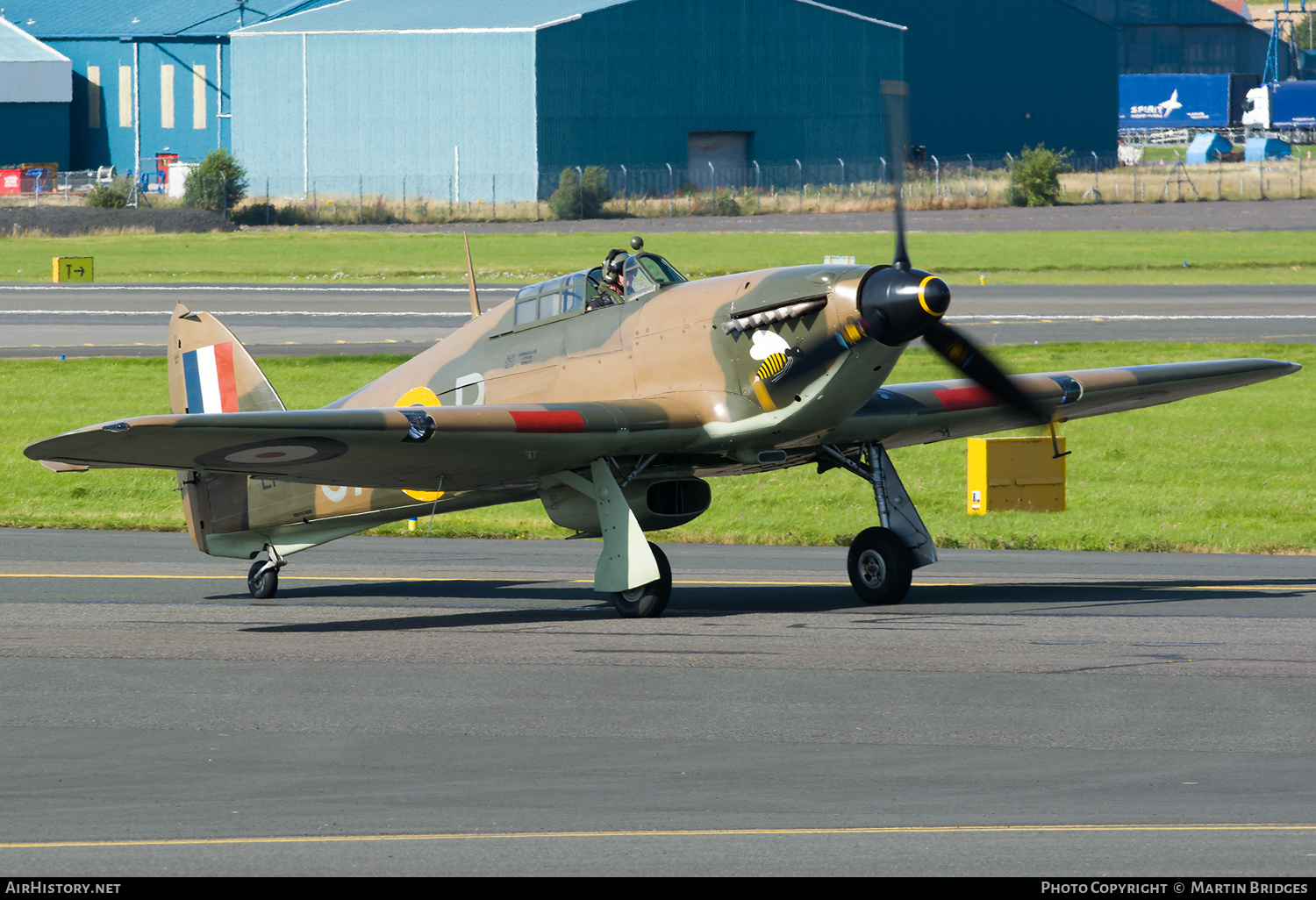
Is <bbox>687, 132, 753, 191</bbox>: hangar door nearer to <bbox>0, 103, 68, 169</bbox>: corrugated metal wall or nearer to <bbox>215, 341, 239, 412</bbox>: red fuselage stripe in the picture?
<bbox>0, 103, 68, 169</bbox>: corrugated metal wall

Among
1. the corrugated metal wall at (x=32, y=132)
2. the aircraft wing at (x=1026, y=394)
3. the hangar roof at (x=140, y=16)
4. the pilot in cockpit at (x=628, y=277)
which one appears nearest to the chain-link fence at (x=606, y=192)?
the corrugated metal wall at (x=32, y=132)

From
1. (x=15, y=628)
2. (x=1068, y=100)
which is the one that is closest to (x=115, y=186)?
(x=1068, y=100)

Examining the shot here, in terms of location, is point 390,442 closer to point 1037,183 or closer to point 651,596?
point 651,596

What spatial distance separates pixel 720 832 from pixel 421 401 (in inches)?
349

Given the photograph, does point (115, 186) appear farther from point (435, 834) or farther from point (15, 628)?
point (435, 834)

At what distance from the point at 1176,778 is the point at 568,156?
69.7 meters

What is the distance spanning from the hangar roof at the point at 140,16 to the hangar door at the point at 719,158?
23311mm

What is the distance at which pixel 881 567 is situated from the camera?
14.1 meters

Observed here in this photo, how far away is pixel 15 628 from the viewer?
43.8ft

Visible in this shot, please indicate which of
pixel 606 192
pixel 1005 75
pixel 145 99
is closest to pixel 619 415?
pixel 606 192

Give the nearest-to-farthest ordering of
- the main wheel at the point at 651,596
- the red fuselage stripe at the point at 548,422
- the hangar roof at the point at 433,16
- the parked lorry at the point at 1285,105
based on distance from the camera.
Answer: the red fuselage stripe at the point at 548,422 < the main wheel at the point at 651,596 < the hangar roof at the point at 433,16 < the parked lorry at the point at 1285,105

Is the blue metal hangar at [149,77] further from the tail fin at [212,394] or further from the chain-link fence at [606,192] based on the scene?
the tail fin at [212,394]

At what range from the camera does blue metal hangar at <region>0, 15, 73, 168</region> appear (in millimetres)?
85562

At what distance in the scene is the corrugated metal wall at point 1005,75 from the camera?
8825cm
